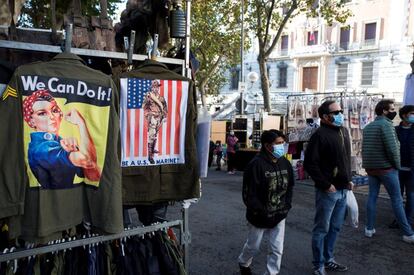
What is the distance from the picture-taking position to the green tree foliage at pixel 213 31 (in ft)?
65.9

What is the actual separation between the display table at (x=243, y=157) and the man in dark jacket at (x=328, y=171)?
903cm

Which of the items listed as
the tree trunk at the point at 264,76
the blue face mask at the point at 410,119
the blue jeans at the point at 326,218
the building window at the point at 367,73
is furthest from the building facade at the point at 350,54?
the blue jeans at the point at 326,218

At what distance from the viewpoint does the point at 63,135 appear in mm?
2432

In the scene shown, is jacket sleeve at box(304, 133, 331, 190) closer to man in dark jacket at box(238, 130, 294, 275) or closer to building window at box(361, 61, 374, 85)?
man in dark jacket at box(238, 130, 294, 275)

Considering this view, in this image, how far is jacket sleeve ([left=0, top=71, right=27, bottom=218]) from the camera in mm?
2176

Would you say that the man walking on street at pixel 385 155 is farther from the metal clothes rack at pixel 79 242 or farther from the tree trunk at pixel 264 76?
the tree trunk at pixel 264 76

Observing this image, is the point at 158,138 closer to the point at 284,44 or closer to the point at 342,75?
the point at 342,75

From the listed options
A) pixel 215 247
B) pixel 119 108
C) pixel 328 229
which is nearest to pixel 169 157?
pixel 119 108

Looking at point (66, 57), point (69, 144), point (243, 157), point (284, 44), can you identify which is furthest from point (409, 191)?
point (284, 44)

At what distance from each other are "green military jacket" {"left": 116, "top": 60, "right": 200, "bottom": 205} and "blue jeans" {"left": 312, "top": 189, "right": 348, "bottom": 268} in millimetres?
1832

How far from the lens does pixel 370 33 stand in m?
32.6

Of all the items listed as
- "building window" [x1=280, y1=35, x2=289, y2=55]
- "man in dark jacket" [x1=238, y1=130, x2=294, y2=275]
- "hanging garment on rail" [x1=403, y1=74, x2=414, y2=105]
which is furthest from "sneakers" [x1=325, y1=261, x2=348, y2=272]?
"building window" [x1=280, y1=35, x2=289, y2=55]

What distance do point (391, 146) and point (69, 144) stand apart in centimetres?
449

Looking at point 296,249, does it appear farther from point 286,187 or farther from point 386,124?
point 386,124
